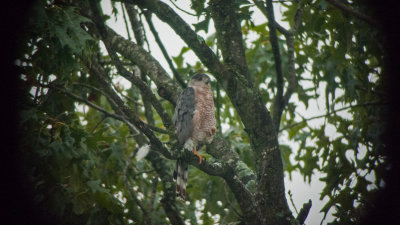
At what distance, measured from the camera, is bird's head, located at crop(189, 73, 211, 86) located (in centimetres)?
578

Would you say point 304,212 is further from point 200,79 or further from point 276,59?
point 200,79

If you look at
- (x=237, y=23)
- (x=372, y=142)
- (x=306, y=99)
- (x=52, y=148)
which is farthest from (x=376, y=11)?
(x=52, y=148)

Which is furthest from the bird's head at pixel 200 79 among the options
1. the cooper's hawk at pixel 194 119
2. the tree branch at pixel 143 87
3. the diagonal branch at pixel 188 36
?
the tree branch at pixel 143 87

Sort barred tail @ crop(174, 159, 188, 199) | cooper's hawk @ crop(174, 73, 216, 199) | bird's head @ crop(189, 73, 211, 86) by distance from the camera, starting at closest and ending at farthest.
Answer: barred tail @ crop(174, 159, 188, 199) → cooper's hawk @ crop(174, 73, 216, 199) → bird's head @ crop(189, 73, 211, 86)

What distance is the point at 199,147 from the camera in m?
5.62

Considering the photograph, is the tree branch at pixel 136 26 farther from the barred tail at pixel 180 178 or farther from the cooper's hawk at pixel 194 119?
the barred tail at pixel 180 178

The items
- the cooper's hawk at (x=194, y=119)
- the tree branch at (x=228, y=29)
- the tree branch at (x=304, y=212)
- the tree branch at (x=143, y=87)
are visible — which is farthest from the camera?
the cooper's hawk at (x=194, y=119)

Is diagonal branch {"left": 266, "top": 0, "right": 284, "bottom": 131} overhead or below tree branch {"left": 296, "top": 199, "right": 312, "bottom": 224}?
overhead

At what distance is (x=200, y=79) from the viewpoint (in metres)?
5.87

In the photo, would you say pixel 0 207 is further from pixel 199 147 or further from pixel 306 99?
pixel 306 99

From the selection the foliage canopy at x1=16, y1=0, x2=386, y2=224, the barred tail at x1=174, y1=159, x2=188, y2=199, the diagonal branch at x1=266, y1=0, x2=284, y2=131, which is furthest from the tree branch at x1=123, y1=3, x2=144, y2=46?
the diagonal branch at x1=266, y1=0, x2=284, y2=131

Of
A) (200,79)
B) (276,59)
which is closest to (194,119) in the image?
(200,79)

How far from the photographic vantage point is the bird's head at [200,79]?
5.78m

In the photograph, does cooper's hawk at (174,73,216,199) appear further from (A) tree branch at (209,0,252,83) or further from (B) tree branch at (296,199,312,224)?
(B) tree branch at (296,199,312,224)
